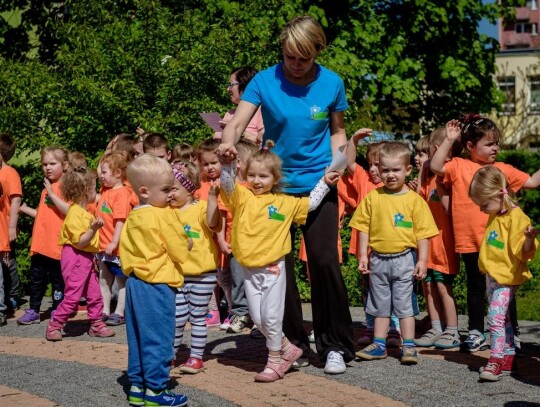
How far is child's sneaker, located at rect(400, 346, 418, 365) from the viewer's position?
23.8 feet

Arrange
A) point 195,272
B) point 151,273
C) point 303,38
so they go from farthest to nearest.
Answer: point 195,272
point 303,38
point 151,273

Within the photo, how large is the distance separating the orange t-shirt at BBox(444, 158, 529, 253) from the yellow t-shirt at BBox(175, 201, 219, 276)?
1957 millimetres

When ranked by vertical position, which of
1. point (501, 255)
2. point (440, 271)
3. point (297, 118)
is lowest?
point (440, 271)

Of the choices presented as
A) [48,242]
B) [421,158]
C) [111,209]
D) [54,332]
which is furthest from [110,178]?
[421,158]

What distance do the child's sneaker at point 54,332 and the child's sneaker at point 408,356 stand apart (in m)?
3.14

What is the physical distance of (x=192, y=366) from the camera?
707 centimetres

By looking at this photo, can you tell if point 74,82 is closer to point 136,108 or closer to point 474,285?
point 136,108

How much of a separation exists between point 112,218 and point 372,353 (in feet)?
10.9

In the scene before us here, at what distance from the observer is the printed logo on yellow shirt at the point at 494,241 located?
6977mm

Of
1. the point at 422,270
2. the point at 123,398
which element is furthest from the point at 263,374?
the point at 422,270

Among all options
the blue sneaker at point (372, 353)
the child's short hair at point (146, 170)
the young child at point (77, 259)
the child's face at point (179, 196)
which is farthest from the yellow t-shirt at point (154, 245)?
the young child at point (77, 259)

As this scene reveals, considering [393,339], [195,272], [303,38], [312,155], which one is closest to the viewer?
[303,38]

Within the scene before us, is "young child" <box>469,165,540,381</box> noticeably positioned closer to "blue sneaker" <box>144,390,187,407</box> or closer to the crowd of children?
the crowd of children

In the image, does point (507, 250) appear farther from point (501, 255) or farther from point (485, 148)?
point (485, 148)
